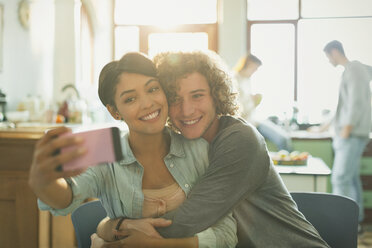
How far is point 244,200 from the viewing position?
1.06m

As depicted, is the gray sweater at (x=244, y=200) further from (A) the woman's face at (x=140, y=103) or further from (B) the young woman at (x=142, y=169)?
(A) the woman's face at (x=140, y=103)

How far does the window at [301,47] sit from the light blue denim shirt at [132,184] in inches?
124

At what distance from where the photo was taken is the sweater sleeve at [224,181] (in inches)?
37.9

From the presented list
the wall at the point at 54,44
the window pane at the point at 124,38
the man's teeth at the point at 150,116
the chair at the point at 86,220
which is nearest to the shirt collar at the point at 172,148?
the man's teeth at the point at 150,116

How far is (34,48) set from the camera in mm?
3580

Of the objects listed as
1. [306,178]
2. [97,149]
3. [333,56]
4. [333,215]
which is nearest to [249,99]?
[333,56]

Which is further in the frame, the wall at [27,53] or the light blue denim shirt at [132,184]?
the wall at [27,53]

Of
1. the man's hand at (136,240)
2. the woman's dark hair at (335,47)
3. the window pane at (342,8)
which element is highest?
the window pane at (342,8)

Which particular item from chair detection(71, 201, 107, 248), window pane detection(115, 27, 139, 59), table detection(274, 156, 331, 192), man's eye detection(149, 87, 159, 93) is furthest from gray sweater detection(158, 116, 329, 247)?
window pane detection(115, 27, 139, 59)

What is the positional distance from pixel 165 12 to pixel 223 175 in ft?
12.5

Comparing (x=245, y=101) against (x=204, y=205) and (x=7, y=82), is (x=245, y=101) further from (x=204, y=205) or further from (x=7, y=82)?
(x=204, y=205)

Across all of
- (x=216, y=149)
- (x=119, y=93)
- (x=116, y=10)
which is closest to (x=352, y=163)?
(x=216, y=149)

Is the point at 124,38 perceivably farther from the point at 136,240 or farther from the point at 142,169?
the point at 136,240

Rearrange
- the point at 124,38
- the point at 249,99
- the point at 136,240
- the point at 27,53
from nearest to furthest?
the point at 136,240 → the point at 249,99 → the point at 27,53 → the point at 124,38
